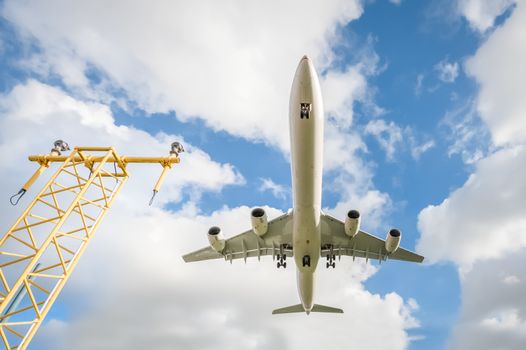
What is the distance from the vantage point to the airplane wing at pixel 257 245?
875 inches

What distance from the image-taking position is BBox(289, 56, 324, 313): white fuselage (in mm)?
14859

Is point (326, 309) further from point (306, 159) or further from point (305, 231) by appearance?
point (306, 159)

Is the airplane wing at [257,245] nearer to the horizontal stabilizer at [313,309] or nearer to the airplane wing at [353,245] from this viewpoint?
the airplane wing at [353,245]

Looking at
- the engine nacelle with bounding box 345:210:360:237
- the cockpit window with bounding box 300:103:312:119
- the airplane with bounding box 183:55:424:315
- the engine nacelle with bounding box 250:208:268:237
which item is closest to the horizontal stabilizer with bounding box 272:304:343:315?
the airplane with bounding box 183:55:424:315

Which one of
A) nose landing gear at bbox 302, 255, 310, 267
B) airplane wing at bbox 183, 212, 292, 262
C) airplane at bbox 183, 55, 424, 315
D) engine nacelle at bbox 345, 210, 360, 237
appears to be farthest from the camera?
airplane wing at bbox 183, 212, 292, 262

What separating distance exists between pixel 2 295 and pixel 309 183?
43.0 feet

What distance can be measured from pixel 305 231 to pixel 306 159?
4067 mm

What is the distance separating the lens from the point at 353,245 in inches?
953

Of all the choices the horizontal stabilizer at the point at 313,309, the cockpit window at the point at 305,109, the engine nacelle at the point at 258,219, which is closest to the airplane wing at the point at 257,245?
the engine nacelle at the point at 258,219

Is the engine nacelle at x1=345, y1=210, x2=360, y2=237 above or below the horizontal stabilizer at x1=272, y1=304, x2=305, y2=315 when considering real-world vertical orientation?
above

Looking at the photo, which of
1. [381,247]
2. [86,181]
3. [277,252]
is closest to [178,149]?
[86,181]

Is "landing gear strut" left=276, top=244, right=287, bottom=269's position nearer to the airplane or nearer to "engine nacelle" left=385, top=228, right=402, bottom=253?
the airplane

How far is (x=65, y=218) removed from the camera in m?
16.6

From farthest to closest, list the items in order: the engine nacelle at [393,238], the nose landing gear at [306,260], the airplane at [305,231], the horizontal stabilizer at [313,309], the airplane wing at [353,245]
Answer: the horizontal stabilizer at [313,309]
the airplane wing at [353,245]
the engine nacelle at [393,238]
the nose landing gear at [306,260]
the airplane at [305,231]
